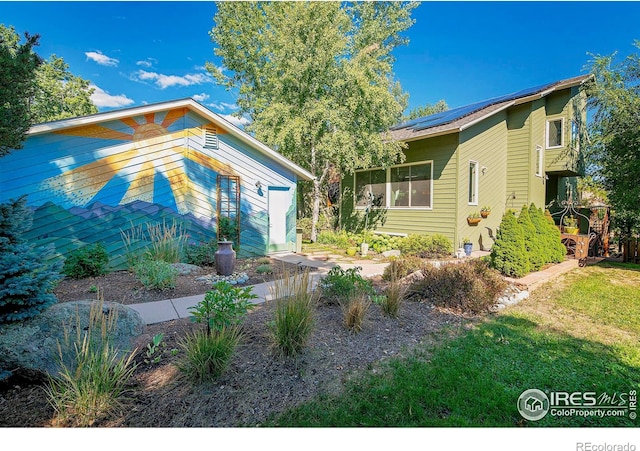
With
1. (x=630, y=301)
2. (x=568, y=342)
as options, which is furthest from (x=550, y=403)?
(x=630, y=301)

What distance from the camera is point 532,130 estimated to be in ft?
33.5

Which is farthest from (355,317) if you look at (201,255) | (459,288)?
(201,255)

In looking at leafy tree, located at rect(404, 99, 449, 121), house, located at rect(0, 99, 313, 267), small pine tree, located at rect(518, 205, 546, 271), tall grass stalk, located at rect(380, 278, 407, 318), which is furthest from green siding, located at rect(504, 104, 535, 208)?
leafy tree, located at rect(404, 99, 449, 121)

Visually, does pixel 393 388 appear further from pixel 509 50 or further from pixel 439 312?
→ pixel 509 50

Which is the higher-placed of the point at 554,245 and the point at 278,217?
the point at 278,217

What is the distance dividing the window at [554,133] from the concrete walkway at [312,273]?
5.59m

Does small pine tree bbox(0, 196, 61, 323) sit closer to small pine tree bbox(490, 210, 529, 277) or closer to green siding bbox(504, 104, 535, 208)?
small pine tree bbox(490, 210, 529, 277)

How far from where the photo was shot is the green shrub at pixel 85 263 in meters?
5.32

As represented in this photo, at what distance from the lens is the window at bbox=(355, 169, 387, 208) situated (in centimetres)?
1112

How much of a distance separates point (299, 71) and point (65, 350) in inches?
344

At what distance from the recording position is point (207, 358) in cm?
226

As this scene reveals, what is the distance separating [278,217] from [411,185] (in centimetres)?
468

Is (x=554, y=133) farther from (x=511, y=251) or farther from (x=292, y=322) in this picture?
(x=292, y=322)
